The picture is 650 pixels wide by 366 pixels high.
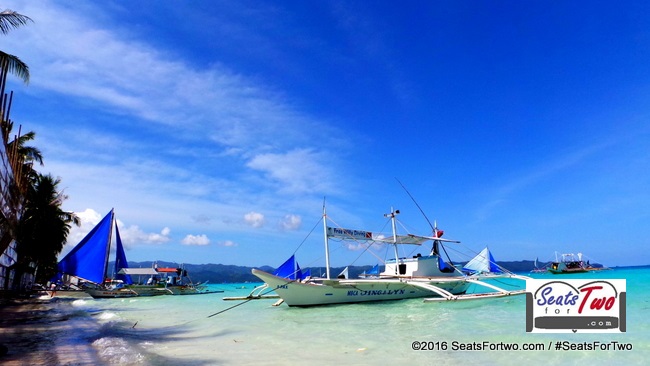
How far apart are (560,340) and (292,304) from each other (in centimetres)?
1336

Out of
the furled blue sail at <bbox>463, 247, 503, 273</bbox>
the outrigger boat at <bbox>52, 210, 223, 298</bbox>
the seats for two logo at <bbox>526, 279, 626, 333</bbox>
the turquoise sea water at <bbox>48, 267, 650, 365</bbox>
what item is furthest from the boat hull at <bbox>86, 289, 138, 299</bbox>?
the furled blue sail at <bbox>463, 247, 503, 273</bbox>

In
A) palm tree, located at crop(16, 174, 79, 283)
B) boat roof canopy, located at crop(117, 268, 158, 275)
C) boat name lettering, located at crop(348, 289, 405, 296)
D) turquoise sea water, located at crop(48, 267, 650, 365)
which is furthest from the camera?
boat roof canopy, located at crop(117, 268, 158, 275)

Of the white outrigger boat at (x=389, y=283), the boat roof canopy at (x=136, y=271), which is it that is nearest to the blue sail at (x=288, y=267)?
the white outrigger boat at (x=389, y=283)

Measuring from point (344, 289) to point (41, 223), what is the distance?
2718cm

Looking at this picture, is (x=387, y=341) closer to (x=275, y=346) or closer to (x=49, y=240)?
(x=275, y=346)

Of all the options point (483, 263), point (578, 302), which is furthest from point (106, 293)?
point (483, 263)

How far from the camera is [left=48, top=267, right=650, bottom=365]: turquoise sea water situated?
918cm

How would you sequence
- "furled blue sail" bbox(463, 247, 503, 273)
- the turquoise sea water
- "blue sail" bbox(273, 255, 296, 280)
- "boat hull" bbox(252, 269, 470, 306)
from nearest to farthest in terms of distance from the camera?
the turquoise sea water < "boat hull" bbox(252, 269, 470, 306) < "blue sail" bbox(273, 255, 296, 280) < "furled blue sail" bbox(463, 247, 503, 273)

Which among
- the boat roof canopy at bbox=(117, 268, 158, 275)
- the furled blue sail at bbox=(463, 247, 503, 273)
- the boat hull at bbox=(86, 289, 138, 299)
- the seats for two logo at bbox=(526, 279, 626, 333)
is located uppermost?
the seats for two logo at bbox=(526, 279, 626, 333)

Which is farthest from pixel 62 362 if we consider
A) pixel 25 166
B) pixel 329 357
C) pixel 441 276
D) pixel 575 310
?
pixel 25 166

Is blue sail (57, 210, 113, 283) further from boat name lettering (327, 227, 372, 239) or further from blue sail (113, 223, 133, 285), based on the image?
boat name lettering (327, 227, 372, 239)

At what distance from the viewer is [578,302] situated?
10023 mm

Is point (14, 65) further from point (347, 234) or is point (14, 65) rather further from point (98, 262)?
point (98, 262)

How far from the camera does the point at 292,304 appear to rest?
69.0 feet
